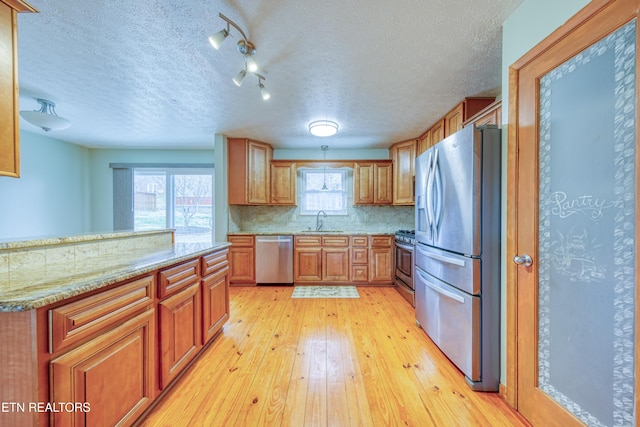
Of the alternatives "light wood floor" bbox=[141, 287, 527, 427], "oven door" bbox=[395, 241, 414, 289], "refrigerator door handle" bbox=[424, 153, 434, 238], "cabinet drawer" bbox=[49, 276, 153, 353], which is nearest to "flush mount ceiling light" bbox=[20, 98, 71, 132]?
"cabinet drawer" bbox=[49, 276, 153, 353]

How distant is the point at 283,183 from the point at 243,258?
1.47 meters

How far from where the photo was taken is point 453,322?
1788 mm

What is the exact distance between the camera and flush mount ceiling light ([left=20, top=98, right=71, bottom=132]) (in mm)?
2432

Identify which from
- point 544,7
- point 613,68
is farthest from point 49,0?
point 613,68

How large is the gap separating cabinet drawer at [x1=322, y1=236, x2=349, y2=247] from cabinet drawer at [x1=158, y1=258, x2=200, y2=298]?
2361 mm

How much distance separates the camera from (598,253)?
1.04 m

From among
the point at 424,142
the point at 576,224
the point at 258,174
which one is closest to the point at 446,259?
the point at 576,224

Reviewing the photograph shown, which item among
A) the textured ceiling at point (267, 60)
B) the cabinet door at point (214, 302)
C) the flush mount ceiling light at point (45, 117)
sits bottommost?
the cabinet door at point (214, 302)

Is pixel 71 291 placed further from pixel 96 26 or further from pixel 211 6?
pixel 96 26

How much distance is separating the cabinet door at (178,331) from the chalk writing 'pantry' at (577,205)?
7.28 feet

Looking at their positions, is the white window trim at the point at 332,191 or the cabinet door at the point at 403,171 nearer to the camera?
the cabinet door at the point at 403,171

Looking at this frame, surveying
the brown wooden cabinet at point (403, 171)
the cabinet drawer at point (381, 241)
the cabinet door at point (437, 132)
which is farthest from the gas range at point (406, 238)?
the cabinet door at point (437, 132)

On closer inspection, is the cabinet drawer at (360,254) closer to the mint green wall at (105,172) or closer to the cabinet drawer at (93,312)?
the cabinet drawer at (93,312)

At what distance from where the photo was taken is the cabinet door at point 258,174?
4016mm
